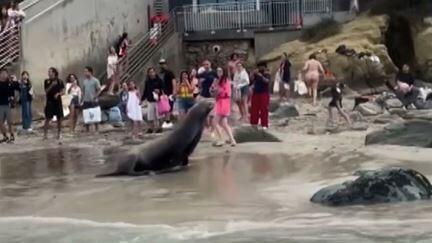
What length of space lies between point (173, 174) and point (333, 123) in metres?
7.99

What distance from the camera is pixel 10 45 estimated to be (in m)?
27.0

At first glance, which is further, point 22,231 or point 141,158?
point 141,158

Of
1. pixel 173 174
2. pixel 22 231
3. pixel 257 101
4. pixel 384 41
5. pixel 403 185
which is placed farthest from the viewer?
pixel 384 41

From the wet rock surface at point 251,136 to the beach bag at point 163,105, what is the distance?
127 inches

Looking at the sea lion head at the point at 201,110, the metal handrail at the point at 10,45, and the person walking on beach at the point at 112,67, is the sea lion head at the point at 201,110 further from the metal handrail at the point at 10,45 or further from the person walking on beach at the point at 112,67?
the person walking on beach at the point at 112,67

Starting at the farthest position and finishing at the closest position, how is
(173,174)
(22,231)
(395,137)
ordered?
(395,137), (173,174), (22,231)

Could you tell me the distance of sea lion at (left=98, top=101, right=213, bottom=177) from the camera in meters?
14.6

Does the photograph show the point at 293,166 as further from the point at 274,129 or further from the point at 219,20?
the point at 219,20

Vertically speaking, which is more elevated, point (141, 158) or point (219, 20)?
point (219, 20)

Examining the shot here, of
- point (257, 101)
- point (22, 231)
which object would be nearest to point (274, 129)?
point (257, 101)

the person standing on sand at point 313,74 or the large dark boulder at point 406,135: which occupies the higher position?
the person standing on sand at point 313,74

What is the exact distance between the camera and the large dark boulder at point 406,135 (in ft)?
52.7

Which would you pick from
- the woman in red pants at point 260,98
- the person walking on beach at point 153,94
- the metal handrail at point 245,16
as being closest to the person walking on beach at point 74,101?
the person walking on beach at point 153,94

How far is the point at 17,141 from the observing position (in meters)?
21.3
